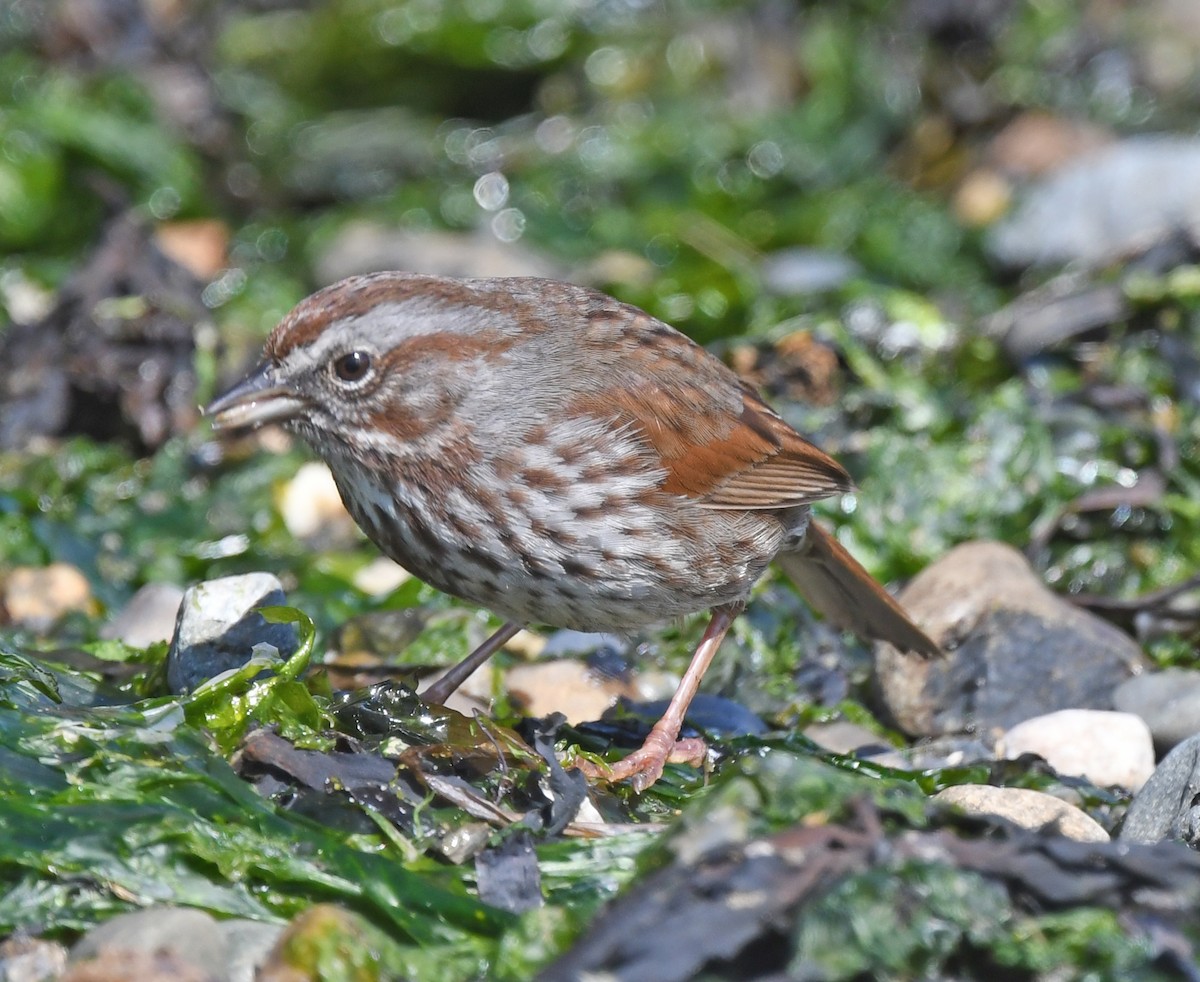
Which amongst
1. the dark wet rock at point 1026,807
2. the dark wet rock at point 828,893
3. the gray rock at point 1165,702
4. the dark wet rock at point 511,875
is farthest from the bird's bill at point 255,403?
the gray rock at point 1165,702

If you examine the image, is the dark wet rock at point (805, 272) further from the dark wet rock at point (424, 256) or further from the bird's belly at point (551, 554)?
the bird's belly at point (551, 554)

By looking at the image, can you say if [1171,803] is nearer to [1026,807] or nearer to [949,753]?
[1026,807]

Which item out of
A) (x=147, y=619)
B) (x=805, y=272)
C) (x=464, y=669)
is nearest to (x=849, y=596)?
(x=464, y=669)

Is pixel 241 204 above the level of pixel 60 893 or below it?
above

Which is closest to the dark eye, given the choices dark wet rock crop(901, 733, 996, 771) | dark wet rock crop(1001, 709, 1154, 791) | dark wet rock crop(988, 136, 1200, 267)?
dark wet rock crop(901, 733, 996, 771)

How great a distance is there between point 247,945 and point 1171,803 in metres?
2.56

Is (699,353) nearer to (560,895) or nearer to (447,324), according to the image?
(447,324)

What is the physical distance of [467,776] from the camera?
13.8ft

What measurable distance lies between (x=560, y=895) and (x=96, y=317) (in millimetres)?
4784

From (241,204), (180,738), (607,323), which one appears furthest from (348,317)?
(241,204)

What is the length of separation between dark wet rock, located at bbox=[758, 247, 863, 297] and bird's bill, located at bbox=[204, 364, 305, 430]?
4438 mm

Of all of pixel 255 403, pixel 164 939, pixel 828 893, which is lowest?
pixel 828 893

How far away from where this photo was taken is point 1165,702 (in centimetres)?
543

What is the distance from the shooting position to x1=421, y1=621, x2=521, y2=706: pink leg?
5.08 m
